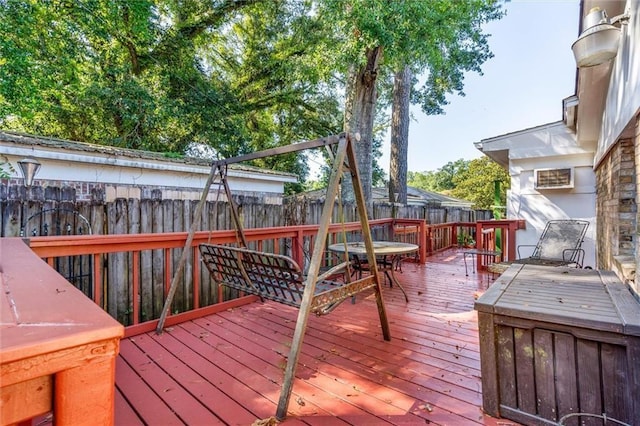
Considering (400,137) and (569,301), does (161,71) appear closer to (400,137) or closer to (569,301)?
(400,137)

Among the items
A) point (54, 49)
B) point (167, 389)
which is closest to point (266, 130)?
point (54, 49)

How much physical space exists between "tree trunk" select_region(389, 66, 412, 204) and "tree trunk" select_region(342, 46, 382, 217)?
2.96 m

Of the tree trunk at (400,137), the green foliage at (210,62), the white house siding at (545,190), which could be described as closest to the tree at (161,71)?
the green foliage at (210,62)

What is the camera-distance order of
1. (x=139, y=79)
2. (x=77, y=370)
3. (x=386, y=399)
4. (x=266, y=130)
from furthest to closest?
(x=266, y=130), (x=139, y=79), (x=386, y=399), (x=77, y=370)

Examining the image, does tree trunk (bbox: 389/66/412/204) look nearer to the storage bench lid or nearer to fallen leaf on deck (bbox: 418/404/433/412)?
the storage bench lid

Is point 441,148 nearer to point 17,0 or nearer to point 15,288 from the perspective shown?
point 17,0

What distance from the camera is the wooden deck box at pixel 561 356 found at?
1482mm

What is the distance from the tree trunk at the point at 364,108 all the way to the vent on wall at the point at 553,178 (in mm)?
3192

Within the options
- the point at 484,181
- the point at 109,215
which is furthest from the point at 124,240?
the point at 484,181

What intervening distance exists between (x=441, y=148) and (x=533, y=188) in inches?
1142

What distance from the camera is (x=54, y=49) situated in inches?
300

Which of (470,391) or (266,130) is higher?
(266,130)

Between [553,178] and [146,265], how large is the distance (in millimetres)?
6740

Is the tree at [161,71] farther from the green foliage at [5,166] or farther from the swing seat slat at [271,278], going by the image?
the swing seat slat at [271,278]
